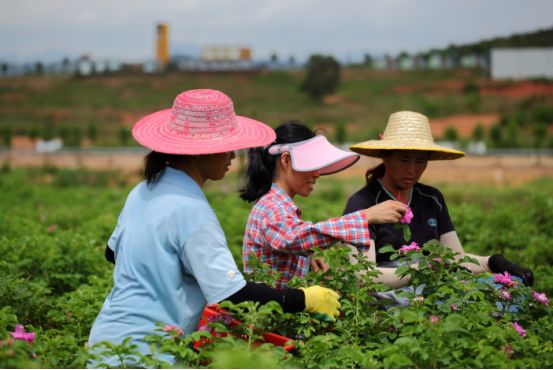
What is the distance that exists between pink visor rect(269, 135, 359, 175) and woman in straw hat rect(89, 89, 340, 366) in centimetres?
55

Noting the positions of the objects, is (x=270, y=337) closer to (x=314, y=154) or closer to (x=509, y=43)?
(x=314, y=154)

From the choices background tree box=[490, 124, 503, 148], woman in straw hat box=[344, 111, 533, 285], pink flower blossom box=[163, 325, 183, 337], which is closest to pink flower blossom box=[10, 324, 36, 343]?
pink flower blossom box=[163, 325, 183, 337]

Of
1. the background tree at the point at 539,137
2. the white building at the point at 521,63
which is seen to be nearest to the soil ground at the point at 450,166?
the background tree at the point at 539,137

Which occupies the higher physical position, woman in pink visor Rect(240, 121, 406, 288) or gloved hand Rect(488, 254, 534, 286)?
woman in pink visor Rect(240, 121, 406, 288)

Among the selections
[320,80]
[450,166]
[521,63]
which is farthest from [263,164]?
[521,63]

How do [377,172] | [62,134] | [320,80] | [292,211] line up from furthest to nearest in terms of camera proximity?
[320,80], [62,134], [377,172], [292,211]

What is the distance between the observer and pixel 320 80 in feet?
182

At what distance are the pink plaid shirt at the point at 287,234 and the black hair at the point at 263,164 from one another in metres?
0.09

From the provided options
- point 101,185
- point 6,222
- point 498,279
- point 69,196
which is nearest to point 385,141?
point 498,279

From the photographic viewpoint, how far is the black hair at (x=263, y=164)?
151 inches

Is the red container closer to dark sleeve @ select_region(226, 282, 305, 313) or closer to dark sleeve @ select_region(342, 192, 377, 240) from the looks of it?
dark sleeve @ select_region(226, 282, 305, 313)

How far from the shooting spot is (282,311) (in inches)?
113

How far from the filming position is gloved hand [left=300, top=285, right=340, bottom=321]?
2996 mm

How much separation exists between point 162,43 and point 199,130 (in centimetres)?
7840
